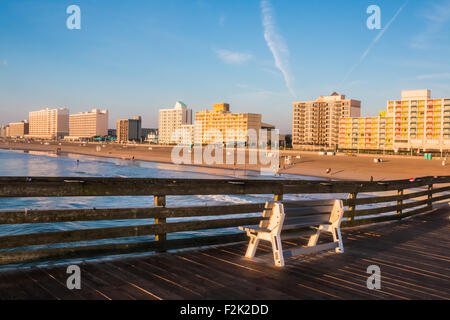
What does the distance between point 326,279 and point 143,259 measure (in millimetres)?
2472

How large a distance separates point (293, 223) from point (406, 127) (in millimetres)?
129124

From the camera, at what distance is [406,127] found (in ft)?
399

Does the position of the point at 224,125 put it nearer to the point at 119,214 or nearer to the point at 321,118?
the point at 321,118

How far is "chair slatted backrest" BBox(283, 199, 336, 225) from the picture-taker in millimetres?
5449

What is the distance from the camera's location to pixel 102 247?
5387 millimetres

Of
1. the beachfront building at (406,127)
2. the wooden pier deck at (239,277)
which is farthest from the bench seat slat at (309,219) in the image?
the beachfront building at (406,127)

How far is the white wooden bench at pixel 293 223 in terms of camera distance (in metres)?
5.35

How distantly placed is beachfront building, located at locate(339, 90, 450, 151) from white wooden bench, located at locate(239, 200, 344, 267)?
378 feet

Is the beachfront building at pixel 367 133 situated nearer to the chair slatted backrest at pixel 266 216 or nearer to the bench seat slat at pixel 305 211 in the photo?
the bench seat slat at pixel 305 211

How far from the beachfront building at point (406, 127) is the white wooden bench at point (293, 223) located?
4541 inches

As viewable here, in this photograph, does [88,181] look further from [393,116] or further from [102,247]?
[393,116]

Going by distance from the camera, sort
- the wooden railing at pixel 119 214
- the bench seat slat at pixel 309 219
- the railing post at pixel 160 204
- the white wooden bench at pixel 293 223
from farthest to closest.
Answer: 1. the railing post at pixel 160 204
2. the bench seat slat at pixel 309 219
3. the white wooden bench at pixel 293 223
4. the wooden railing at pixel 119 214

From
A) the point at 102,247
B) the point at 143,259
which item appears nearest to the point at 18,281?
the point at 102,247
